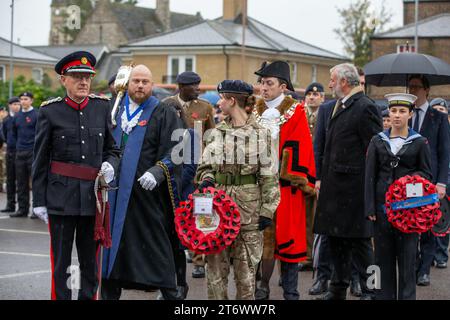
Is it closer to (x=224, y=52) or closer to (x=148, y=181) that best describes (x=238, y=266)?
(x=148, y=181)

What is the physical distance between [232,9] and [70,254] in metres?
61.9

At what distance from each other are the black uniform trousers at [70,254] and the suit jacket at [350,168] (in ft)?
9.10

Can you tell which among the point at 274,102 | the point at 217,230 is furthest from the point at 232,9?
the point at 217,230

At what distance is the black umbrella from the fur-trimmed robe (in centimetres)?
150

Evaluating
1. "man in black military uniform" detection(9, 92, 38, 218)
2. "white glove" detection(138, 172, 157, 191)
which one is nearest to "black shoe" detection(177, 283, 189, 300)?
"white glove" detection(138, 172, 157, 191)

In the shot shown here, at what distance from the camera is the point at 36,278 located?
10.7 meters

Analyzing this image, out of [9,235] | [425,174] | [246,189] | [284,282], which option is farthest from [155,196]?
[9,235]

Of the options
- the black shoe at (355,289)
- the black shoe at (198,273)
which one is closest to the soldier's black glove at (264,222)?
the black shoe at (355,289)

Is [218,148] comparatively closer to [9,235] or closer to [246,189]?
[246,189]

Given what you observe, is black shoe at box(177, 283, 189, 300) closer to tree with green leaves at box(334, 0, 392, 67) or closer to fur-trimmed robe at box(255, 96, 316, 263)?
fur-trimmed robe at box(255, 96, 316, 263)

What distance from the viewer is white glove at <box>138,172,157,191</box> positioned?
26.9 ft

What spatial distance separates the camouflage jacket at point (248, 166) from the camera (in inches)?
312

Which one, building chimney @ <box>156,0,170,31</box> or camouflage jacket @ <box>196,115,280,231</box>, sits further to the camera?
building chimney @ <box>156,0,170,31</box>

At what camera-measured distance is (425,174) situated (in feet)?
28.7
